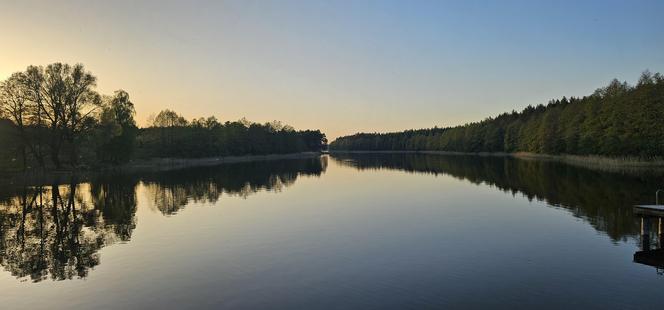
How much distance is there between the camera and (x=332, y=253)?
24.3 meters

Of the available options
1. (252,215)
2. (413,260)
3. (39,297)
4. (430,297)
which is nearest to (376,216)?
(252,215)

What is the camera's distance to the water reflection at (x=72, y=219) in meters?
23.1

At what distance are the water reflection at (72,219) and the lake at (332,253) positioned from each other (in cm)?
18

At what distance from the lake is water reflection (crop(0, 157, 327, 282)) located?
0.18m

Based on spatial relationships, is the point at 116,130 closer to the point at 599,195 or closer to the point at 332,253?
the point at 332,253

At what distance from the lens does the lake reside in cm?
1725

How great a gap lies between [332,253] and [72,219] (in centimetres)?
2395

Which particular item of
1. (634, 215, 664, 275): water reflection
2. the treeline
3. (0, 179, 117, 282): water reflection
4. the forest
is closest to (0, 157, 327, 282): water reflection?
(0, 179, 117, 282): water reflection

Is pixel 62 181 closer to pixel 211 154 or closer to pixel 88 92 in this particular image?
pixel 88 92

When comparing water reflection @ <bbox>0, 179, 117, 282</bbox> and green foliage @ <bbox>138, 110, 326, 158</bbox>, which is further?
green foliage @ <bbox>138, 110, 326, 158</bbox>

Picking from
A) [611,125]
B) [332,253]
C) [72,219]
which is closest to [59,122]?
[72,219]

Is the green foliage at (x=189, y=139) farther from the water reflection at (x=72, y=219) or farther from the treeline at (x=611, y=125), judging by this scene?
the treeline at (x=611, y=125)

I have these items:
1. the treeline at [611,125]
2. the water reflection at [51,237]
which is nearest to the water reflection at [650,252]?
the water reflection at [51,237]

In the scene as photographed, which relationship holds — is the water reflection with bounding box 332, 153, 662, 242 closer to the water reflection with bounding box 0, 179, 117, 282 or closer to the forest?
the water reflection with bounding box 0, 179, 117, 282
